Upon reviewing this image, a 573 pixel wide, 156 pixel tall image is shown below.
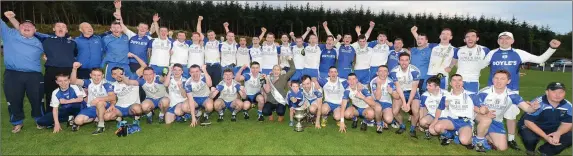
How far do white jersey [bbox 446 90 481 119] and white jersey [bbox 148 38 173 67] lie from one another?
598cm

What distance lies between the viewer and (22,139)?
610 centimetres

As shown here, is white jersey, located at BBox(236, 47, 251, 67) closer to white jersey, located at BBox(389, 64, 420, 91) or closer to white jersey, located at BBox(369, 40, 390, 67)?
white jersey, located at BBox(369, 40, 390, 67)

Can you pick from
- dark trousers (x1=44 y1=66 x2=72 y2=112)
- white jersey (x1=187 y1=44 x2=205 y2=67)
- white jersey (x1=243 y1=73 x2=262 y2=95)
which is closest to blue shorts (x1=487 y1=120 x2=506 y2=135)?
white jersey (x1=243 y1=73 x2=262 y2=95)

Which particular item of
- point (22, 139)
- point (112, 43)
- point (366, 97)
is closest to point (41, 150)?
point (22, 139)

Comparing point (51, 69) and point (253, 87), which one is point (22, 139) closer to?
point (51, 69)

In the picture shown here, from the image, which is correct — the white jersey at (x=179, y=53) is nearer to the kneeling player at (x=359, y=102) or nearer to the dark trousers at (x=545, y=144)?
the kneeling player at (x=359, y=102)

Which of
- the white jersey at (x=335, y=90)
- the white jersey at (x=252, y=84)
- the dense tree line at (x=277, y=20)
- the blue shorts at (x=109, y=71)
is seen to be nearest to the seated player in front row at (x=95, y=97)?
the blue shorts at (x=109, y=71)

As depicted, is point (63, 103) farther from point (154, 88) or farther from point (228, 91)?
point (228, 91)

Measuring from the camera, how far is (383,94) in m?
7.16

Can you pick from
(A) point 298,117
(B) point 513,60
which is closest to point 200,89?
A: (A) point 298,117

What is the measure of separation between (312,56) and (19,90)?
618 centimetres

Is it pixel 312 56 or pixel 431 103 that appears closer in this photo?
pixel 431 103

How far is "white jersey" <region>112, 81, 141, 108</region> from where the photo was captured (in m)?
7.21

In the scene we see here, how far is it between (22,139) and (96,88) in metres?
1.43
